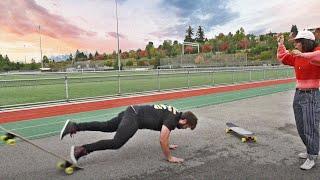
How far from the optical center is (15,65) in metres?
95.4

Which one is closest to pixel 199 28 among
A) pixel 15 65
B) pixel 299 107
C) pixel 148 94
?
pixel 15 65

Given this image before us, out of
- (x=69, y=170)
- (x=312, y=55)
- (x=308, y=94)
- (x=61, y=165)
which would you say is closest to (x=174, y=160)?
(x=69, y=170)

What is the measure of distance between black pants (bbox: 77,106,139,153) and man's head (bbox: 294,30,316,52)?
2.77 m

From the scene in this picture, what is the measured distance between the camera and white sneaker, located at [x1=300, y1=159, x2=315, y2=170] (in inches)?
210

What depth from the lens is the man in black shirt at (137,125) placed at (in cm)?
538

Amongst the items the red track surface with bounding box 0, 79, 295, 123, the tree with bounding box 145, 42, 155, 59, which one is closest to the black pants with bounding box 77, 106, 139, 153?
the red track surface with bounding box 0, 79, 295, 123

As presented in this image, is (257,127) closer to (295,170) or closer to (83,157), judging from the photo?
(295,170)

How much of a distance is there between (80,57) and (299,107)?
124 metres

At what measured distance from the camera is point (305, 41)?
521 centimetres

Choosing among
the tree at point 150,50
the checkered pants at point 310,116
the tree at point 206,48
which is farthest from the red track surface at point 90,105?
the tree at point 206,48

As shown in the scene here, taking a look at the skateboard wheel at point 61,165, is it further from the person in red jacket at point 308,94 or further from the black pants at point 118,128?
the person in red jacket at point 308,94

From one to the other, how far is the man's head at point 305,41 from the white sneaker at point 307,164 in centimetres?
173

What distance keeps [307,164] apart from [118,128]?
3.00m

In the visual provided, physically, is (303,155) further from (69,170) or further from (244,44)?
(244,44)
